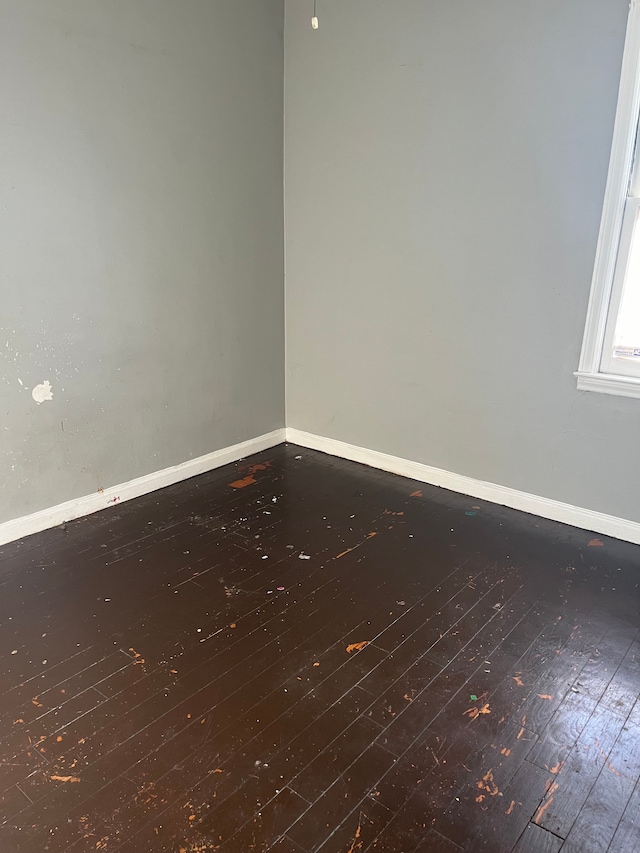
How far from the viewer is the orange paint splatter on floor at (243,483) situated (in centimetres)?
327

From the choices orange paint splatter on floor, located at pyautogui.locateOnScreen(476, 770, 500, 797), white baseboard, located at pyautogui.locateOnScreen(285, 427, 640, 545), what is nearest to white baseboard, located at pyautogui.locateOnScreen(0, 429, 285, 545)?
white baseboard, located at pyautogui.locateOnScreen(285, 427, 640, 545)

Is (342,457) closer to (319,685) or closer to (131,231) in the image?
(131,231)

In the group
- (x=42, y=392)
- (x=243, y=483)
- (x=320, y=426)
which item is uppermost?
(x=42, y=392)

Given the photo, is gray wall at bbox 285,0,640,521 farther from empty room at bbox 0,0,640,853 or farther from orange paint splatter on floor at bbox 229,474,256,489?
orange paint splatter on floor at bbox 229,474,256,489

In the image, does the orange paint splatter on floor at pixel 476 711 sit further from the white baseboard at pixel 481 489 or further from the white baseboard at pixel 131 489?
the white baseboard at pixel 131 489

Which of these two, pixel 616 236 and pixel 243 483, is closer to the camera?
pixel 616 236

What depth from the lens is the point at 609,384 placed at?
8.59ft

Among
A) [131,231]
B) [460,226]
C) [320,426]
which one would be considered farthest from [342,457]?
[131,231]

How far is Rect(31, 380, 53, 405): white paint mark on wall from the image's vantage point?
2621 millimetres

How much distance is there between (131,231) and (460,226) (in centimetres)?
159

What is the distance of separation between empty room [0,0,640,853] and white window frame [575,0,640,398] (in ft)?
0.04

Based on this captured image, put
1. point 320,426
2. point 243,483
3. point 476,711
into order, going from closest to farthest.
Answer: point 476,711 → point 243,483 → point 320,426

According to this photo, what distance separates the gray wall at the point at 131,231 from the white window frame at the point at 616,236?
6.05 feet

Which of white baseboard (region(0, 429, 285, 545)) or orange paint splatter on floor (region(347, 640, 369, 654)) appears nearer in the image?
orange paint splatter on floor (region(347, 640, 369, 654))
